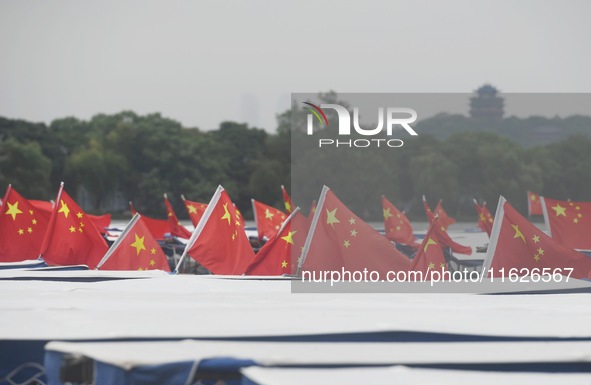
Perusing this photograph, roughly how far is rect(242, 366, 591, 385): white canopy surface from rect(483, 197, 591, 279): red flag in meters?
9.17

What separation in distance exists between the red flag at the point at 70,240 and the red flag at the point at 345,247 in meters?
5.04

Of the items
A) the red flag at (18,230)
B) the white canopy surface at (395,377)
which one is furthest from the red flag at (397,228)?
the white canopy surface at (395,377)

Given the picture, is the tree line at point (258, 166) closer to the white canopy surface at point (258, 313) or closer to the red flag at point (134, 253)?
the red flag at point (134, 253)

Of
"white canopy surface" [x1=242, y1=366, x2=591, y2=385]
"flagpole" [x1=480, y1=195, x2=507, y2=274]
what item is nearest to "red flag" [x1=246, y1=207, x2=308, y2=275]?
"flagpole" [x1=480, y1=195, x2=507, y2=274]

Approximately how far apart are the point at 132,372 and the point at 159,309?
8.77 feet

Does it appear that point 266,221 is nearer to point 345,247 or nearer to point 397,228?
point 397,228

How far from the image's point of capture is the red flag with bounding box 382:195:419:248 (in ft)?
90.5

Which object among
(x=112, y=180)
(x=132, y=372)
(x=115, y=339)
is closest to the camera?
(x=132, y=372)

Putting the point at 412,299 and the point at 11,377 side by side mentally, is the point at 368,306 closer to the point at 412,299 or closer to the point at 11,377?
the point at 412,299

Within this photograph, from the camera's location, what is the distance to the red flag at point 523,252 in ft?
53.0

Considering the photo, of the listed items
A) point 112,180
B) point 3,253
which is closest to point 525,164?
point 112,180

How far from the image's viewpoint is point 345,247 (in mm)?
16719

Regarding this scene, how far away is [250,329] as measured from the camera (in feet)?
28.1

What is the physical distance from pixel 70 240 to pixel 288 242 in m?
4.56
